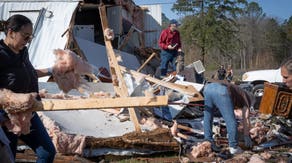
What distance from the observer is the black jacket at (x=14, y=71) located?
10.9 ft

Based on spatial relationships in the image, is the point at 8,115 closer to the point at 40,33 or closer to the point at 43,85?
the point at 43,85

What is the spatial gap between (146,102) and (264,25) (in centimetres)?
5373

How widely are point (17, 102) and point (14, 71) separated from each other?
0.80 metres

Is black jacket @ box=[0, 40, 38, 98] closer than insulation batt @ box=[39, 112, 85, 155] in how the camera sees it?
Yes

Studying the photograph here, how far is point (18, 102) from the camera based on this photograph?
105 inches

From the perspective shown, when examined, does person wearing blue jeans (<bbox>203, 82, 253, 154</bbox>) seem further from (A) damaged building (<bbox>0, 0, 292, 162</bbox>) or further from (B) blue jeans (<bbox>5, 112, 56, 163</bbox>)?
(B) blue jeans (<bbox>5, 112, 56, 163</bbox>)

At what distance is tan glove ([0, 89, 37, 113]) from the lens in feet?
8.73

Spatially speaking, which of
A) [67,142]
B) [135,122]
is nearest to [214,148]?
[135,122]

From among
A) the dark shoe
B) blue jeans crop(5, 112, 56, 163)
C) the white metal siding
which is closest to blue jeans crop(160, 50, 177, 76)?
the dark shoe

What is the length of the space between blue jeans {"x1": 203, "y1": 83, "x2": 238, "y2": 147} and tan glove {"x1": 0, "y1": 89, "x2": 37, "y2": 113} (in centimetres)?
420

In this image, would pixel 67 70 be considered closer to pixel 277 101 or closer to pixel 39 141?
pixel 39 141

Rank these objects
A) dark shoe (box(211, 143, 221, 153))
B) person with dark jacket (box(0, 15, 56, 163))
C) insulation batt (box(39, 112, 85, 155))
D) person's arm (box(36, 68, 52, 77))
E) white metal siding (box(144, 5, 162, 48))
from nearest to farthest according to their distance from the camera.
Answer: person with dark jacket (box(0, 15, 56, 163)) → person's arm (box(36, 68, 52, 77)) → insulation batt (box(39, 112, 85, 155)) → dark shoe (box(211, 143, 221, 153)) → white metal siding (box(144, 5, 162, 48))

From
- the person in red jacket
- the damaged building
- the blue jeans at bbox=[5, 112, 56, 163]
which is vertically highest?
the person in red jacket

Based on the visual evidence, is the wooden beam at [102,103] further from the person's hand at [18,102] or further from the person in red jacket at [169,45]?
the person in red jacket at [169,45]
